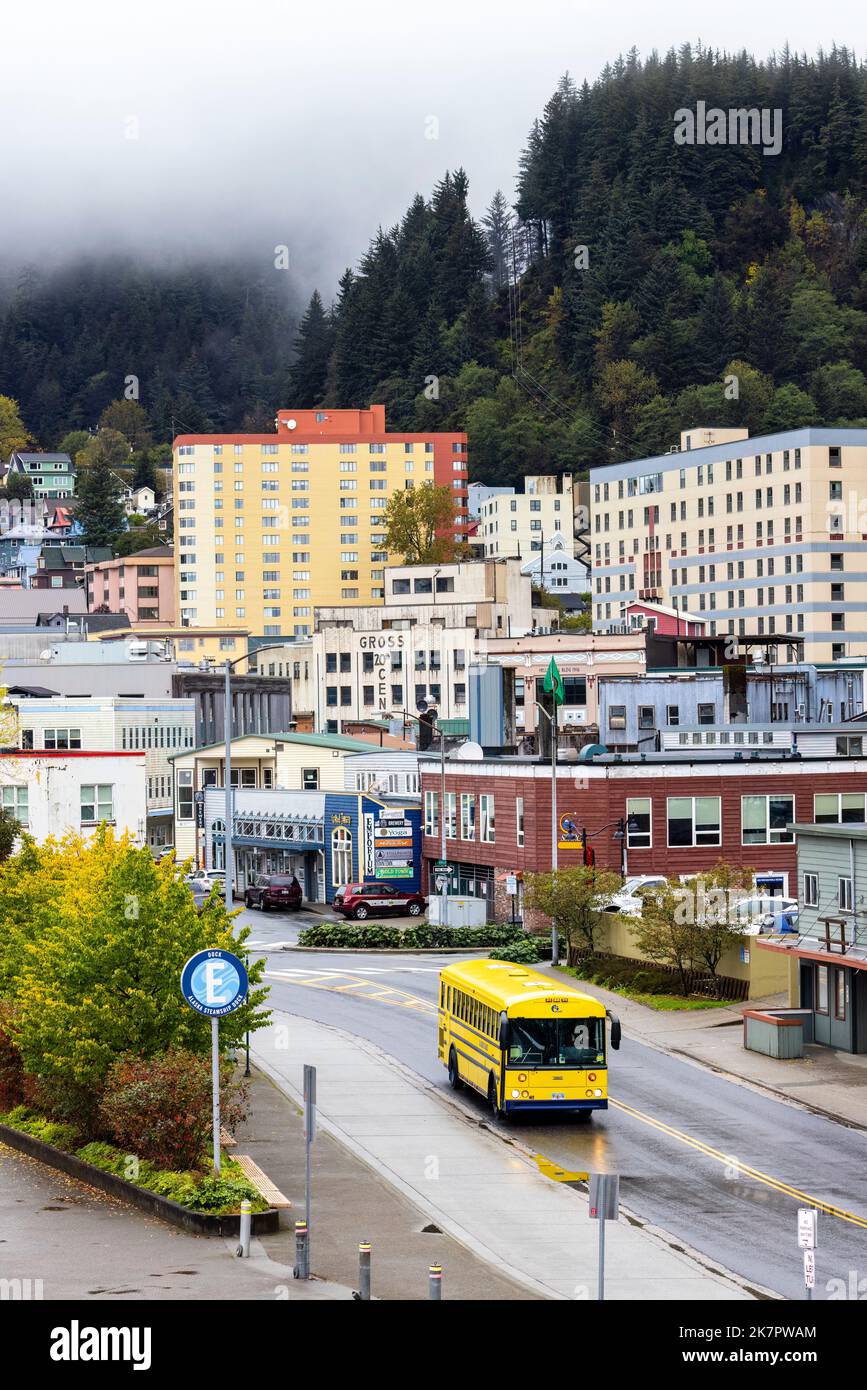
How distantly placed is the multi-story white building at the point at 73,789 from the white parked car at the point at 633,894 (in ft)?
117

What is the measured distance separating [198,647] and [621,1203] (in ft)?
520

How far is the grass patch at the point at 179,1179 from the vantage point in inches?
1133

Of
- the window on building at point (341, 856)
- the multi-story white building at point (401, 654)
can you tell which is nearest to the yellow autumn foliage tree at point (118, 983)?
the window on building at point (341, 856)

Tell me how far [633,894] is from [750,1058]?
17.6 meters

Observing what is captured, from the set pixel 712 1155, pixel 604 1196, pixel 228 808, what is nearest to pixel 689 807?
pixel 228 808

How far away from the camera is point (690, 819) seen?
68.2m

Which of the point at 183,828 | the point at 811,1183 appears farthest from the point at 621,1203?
the point at 183,828

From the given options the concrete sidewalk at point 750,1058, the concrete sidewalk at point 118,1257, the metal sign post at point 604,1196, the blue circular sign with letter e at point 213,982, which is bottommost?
the concrete sidewalk at point 750,1058

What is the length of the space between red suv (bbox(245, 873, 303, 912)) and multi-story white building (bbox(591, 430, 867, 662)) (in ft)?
175

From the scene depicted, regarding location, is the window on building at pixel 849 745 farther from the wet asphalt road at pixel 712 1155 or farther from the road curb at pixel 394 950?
the wet asphalt road at pixel 712 1155

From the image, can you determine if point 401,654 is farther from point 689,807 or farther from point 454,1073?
point 454,1073

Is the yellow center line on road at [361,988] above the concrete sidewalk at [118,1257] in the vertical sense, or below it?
Result: below
